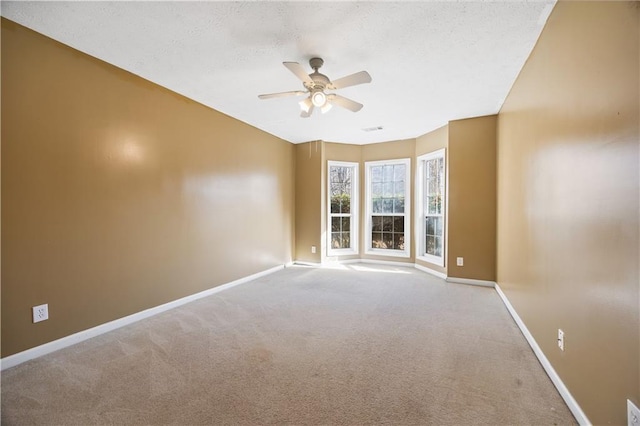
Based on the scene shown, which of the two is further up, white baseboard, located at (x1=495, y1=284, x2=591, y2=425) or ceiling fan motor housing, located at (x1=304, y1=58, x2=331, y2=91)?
ceiling fan motor housing, located at (x1=304, y1=58, x2=331, y2=91)

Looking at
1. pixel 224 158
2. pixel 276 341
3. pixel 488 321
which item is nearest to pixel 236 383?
pixel 276 341

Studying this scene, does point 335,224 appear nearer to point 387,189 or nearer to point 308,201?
point 308,201

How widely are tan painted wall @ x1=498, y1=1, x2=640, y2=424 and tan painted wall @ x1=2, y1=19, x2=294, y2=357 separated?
358 centimetres

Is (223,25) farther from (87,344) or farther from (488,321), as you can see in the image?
(488,321)

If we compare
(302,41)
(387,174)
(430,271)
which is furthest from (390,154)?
(302,41)

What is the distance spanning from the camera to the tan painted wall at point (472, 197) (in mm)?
4031

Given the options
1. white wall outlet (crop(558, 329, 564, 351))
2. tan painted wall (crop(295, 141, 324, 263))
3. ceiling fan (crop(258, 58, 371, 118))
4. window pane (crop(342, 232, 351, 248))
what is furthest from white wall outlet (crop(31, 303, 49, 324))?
window pane (crop(342, 232, 351, 248))

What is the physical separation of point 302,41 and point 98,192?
2272mm

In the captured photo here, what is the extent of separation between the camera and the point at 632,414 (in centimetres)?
109

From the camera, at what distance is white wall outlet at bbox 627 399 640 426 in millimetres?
1048

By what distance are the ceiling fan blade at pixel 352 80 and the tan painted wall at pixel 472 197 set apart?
8.71 feet

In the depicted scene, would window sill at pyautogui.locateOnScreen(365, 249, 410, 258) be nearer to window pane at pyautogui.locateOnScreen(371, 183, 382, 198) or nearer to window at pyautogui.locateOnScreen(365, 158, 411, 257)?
window at pyautogui.locateOnScreen(365, 158, 411, 257)

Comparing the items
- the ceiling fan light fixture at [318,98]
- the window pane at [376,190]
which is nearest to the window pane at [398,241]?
the window pane at [376,190]

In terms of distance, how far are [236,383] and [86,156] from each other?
2315mm
